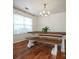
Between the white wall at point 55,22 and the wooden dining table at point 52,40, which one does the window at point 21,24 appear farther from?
the wooden dining table at point 52,40

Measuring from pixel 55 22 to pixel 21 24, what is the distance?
3.37m

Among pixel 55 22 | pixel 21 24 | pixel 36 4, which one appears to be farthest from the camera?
pixel 55 22

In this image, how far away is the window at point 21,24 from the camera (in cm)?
509

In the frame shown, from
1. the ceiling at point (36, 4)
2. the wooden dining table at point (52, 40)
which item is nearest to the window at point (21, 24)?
the ceiling at point (36, 4)

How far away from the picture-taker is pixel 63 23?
6.62m

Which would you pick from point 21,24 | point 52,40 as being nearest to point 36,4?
point 21,24

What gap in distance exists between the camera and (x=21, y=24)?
580 centimetres

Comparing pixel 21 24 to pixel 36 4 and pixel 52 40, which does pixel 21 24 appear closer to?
pixel 36 4

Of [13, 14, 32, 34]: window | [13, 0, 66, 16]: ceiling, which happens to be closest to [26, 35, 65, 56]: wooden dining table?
A: [13, 14, 32, 34]: window

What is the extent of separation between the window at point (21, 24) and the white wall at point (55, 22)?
5.34 ft

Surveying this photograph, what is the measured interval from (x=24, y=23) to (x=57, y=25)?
3229 millimetres
